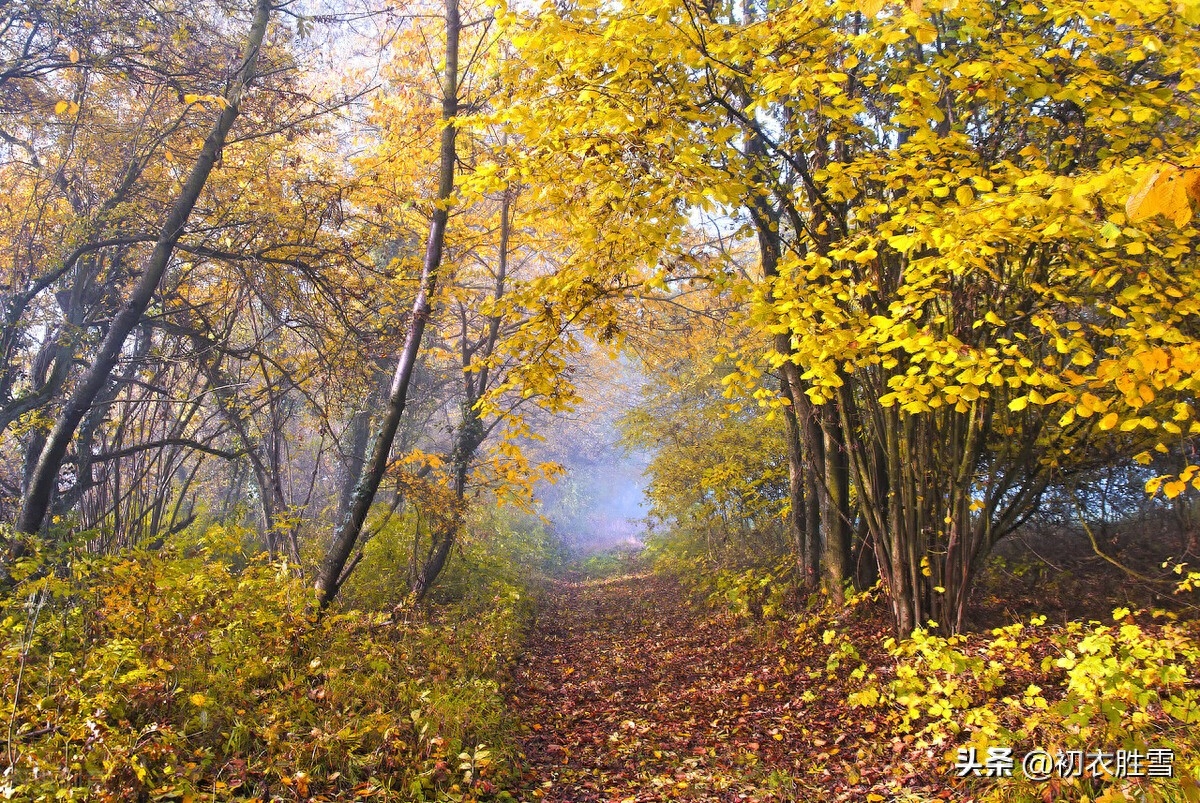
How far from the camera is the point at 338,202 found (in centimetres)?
602

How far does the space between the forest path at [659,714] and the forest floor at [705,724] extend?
14 mm

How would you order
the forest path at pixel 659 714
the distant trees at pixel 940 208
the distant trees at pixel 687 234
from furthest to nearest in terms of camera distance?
the forest path at pixel 659 714 < the distant trees at pixel 687 234 < the distant trees at pixel 940 208

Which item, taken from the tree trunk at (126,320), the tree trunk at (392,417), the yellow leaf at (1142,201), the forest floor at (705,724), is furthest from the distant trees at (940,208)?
the tree trunk at (126,320)

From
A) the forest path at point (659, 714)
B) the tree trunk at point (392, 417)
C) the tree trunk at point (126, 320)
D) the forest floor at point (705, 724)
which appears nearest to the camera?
the forest floor at point (705, 724)

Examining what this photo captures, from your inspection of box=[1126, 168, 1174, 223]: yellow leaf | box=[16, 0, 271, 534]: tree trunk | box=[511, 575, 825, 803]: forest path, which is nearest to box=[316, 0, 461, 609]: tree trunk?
box=[16, 0, 271, 534]: tree trunk

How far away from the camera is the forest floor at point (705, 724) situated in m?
3.73

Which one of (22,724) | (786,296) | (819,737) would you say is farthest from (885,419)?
(22,724)

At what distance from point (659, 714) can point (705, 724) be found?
1.57 feet

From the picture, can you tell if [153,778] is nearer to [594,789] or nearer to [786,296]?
[594,789]

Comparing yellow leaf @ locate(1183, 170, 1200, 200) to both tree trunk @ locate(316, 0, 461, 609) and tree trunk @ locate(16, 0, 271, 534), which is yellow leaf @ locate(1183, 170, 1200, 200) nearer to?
tree trunk @ locate(316, 0, 461, 609)

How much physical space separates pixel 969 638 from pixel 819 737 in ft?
4.58

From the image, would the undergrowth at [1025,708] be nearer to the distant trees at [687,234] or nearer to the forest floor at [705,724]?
the forest floor at [705,724]

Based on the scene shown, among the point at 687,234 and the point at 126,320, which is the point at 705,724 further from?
the point at 126,320

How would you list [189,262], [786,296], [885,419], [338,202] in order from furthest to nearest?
[189,262] → [338,202] → [885,419] → [786,296]
